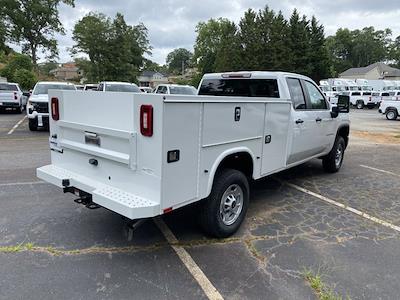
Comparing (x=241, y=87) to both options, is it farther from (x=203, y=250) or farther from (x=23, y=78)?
(x=23, y=78)

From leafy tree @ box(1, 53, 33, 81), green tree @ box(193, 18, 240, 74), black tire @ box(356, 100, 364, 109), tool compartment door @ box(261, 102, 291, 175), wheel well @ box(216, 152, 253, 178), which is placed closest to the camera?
wheel well @ box(216, 152, 253, 178)

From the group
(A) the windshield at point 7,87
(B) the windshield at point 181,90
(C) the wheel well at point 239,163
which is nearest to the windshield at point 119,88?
(B) the windshield at point 181,90

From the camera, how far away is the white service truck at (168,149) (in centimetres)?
302

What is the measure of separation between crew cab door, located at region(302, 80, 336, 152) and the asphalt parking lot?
3.47ft

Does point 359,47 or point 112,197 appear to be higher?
point 359,47

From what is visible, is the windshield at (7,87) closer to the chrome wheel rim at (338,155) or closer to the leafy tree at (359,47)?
the chrome wheel rim at (338,155)

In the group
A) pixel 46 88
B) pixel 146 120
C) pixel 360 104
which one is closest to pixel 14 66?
pixel 46 88

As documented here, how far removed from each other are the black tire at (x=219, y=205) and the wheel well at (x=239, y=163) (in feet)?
0.35

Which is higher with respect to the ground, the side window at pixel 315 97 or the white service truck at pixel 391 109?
the side window at pixel 315 97

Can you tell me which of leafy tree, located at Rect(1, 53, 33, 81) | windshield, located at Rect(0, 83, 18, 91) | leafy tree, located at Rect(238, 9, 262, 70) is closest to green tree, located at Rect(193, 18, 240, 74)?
leafy tree, located at Rect(238, 9, 262, 70)

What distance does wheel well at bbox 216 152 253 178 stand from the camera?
3919 mm

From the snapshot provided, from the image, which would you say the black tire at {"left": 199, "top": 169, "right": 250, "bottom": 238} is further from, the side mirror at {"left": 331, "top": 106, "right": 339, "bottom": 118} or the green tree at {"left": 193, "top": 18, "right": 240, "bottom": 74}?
the green tree at {"left": 193, "top": 18, "right": 240, "bottom": 74}

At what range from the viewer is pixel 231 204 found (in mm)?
4051

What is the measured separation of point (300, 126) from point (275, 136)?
0.93 m
